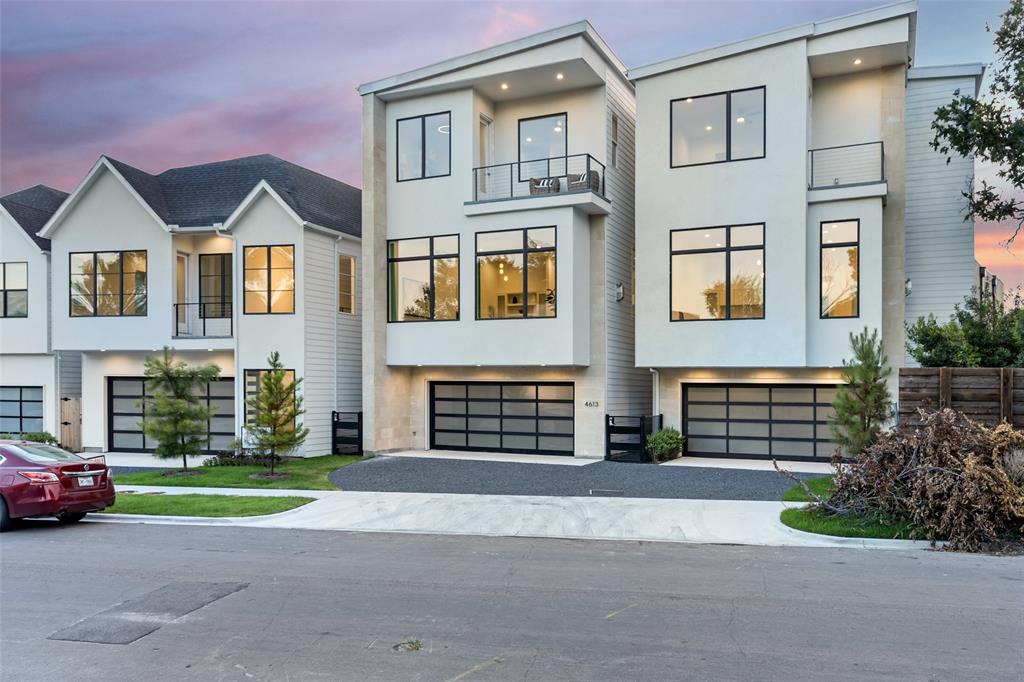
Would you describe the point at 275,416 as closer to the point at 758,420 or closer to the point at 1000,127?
the point at 758,420

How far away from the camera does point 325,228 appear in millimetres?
21469

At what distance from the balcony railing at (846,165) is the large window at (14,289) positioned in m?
25.1

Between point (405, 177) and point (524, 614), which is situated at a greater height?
point (405, 177)

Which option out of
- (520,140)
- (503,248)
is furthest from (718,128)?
(503,248)

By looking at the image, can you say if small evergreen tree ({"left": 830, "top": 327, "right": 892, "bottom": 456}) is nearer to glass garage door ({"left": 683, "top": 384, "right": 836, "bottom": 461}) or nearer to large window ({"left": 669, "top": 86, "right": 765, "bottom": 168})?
glass garage door ({"left": 683, "top": 384, "right": 836, "bottom": 461})

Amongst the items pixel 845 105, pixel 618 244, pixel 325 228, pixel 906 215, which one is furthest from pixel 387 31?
pixel 906 215

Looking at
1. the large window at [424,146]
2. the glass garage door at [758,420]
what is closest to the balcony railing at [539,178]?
the large window at [424,146]

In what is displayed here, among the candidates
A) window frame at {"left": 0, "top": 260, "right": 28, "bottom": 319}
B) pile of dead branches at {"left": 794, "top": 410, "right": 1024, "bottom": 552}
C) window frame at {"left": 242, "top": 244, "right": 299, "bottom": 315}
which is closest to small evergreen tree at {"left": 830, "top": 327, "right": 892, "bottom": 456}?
pile of dead branches at {"left": 794, "top": 410, "right": 1024, "bottom": 552}

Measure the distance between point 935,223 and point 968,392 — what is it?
24.5 ft

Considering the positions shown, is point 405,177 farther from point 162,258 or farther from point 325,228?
point 162,258

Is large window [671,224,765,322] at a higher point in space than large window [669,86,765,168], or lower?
lower

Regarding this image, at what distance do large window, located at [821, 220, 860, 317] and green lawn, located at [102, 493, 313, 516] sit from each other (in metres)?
13.3

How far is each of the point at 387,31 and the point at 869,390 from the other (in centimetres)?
1713

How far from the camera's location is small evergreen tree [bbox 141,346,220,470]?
698 inches
